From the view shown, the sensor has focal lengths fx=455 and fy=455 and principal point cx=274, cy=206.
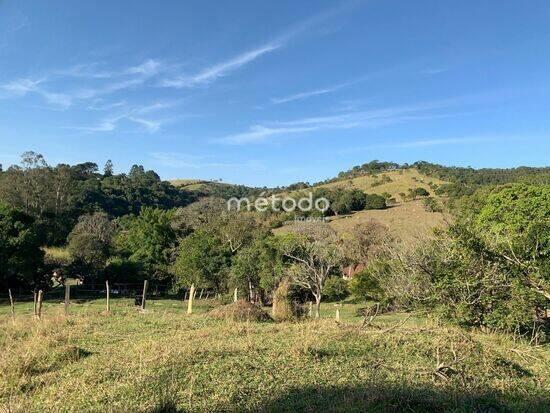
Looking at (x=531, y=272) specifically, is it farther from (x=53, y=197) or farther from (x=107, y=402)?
(x=53, y=197)

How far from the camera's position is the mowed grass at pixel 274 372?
6785 millimetres

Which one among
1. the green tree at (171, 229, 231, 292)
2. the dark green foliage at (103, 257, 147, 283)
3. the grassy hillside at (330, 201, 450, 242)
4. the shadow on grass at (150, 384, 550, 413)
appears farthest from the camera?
the grassy hillside at (330, 201, 450, 242)

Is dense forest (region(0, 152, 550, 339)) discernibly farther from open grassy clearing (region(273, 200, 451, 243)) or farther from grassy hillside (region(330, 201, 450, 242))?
grassy hillside (region(330, 201, 450, 242))

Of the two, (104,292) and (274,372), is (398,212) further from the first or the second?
(274,372)

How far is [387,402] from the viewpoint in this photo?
6.77 m

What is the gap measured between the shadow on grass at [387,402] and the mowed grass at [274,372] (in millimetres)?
16

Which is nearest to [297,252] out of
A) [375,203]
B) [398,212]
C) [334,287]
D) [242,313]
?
[334,287]

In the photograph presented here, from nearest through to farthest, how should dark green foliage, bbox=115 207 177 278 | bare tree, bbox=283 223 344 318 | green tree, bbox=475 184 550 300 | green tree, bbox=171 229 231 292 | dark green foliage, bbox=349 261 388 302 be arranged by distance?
1. green tree, bbox=475 184 550 300
2. bare tree, bbox=283 223 344 318
3. dark green foliage, bbox=349 261 388 302
4. green tree, bbox=171 229 231 292
5. dark green foliage, bbox=115 207 177 278

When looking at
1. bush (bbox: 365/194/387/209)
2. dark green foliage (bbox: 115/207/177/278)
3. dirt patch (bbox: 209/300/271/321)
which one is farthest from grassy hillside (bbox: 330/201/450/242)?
dirt patch (bbox: 209/300/271/321)

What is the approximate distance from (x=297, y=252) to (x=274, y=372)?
24.7m

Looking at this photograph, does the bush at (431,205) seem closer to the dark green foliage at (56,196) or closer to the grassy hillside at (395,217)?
the grassy hillside at (395,217)

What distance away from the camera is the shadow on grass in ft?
21.4

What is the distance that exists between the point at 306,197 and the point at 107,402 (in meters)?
Result: 82.2

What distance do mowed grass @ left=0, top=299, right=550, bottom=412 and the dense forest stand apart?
296 cm
